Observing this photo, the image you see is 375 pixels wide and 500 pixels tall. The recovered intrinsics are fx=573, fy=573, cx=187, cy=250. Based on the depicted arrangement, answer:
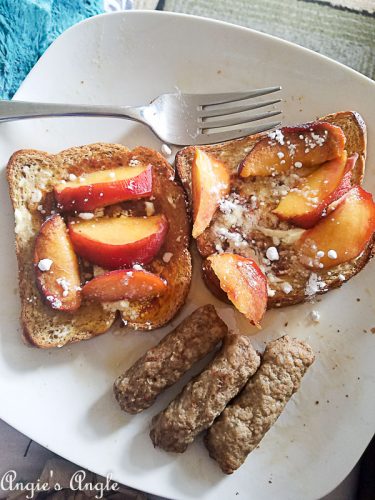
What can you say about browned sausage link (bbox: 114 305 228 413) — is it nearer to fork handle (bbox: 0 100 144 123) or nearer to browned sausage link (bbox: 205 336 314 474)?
browned sausage link (bbox: 205 336 314 474)

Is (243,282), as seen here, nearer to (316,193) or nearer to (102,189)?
(316,193)

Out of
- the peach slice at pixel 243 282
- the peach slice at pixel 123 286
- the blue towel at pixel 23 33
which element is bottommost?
the peach slice at pixel 123 286

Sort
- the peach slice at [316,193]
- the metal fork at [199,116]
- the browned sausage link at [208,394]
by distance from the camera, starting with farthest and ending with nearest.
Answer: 1. the metal fork at [199,116]
2. the peach slice at [316,193]
3. the browned sausage link at [208,394]

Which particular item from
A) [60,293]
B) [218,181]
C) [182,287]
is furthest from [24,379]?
[218,181]

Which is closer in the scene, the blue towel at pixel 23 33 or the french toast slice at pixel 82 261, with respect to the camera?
the french toast slice at pixel 82 261

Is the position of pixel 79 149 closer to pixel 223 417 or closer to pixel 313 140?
pixel 313 140

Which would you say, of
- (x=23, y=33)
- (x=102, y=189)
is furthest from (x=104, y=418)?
(x=23, y=33)

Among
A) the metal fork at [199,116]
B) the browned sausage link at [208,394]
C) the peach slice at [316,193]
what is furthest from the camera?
the metal fork at [199,116]

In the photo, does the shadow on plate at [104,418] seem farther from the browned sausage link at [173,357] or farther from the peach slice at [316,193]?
the peach slice at [316,193]

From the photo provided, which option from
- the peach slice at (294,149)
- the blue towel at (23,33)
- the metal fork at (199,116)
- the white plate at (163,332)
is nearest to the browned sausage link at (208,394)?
the white plate at (163,332)
